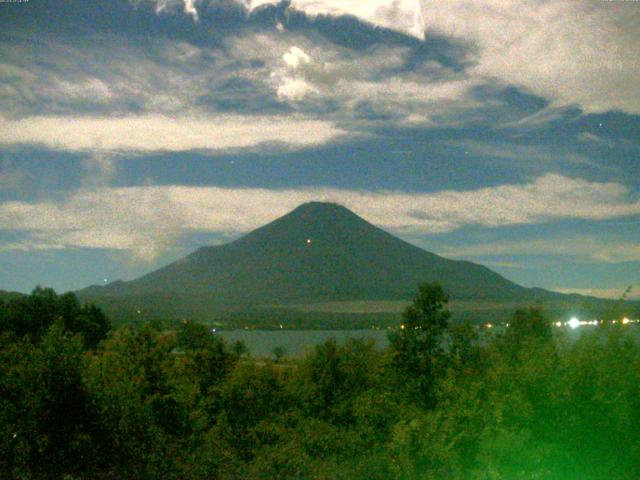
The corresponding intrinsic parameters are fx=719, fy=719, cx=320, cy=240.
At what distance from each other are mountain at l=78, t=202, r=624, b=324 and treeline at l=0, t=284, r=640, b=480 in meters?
59.3

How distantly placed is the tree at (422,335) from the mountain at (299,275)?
60384 mm

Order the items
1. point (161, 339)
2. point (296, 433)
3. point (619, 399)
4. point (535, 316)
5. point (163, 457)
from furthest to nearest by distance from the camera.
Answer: point (535, 316) < point (161, 339) < point (296, 433) < point (163, 457) < point (619, 399)

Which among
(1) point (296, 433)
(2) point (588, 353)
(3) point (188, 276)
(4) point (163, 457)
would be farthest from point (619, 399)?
(3) point (188, 276)

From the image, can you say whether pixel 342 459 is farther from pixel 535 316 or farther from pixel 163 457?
pixel 535 316

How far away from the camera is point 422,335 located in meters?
17.4

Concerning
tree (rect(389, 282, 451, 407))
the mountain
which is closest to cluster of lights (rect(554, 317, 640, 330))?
tree (rect(389, 282, 451, 407))

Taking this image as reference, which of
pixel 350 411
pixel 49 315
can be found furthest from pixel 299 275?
pixel 350 411

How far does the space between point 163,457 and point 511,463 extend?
6.39m

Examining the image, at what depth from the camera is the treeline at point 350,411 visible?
7.25m

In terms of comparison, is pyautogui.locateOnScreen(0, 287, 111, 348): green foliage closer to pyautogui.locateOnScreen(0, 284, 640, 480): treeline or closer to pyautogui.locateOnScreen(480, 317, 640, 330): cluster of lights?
pyautogui.locateOnScreen(0, 284, 640, 480): treeline

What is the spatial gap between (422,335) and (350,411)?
3285mm

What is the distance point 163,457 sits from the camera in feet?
37.1

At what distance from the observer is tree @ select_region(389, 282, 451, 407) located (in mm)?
16719

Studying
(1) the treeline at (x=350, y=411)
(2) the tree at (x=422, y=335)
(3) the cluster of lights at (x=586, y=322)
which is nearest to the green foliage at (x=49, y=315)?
(1) the treeline at (x=350, y=411)
